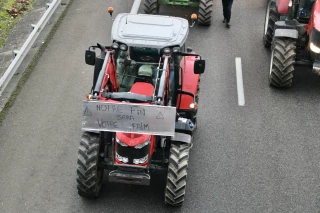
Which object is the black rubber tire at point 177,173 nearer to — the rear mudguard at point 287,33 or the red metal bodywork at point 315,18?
the red metal bodywork at point 315,18

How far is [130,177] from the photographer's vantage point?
8.69 metres

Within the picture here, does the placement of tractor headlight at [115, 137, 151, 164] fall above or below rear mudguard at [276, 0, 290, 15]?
below

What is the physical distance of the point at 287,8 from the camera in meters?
12.9

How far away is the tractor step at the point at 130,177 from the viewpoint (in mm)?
8688

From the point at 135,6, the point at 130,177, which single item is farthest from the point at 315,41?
the point at 135,6

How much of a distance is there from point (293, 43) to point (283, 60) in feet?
1.46

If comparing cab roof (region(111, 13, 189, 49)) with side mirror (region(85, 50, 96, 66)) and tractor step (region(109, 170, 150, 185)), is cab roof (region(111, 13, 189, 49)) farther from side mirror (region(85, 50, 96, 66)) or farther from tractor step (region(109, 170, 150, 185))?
tractor step (region(109, 170, 150, 185))

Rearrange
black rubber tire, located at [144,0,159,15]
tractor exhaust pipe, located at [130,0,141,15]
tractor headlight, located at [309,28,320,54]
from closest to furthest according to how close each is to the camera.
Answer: tractor headlight, located at [309,28,320,54]
black rubber tire, located at [144,0,159,15]
tractor exhaust pipe, located at [130,0,141,15]

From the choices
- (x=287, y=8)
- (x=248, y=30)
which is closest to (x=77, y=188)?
(x=287, y=8)

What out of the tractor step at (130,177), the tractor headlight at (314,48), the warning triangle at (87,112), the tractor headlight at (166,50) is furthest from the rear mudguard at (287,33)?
the warning triangle at (87,112)

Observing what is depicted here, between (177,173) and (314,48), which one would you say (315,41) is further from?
(177,173)

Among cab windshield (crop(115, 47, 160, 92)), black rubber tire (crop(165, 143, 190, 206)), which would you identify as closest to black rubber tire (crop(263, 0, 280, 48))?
cab windshield (crop(115, 47, 160, 92))

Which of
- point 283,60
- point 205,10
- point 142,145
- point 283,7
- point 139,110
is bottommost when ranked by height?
point 205,10

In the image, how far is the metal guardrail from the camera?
472 inches
